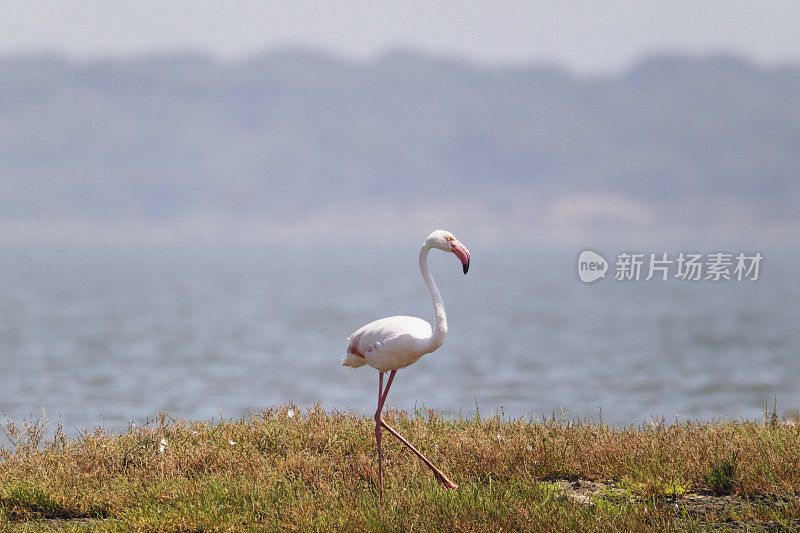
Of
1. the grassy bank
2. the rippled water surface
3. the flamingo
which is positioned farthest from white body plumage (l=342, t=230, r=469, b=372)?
the rippled water surface

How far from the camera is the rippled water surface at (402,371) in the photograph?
110 ft

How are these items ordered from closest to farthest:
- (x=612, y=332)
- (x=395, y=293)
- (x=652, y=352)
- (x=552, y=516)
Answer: (x=552, y=516) → (x=652, y=352) → (x=612, y=332) → (x=395, y=293)

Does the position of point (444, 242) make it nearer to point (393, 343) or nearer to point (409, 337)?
point (409, 337)

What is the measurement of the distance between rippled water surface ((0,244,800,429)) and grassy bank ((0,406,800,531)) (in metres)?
1.04

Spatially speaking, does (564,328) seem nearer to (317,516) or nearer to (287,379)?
(287,379)

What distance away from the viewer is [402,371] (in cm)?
4638

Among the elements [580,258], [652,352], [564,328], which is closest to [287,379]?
[652,352]

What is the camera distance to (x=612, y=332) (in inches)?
3110

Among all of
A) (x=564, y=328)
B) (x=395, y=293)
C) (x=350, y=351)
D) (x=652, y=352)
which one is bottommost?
(x=350, y=351)

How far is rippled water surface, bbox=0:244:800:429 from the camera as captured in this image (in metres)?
33.6

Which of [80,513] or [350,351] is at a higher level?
[350,351]

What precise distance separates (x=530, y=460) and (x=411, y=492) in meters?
1.41

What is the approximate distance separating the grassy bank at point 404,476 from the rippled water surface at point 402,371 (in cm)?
104

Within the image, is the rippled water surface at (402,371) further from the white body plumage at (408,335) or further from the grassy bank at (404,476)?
the white body plumage at (408,335)
